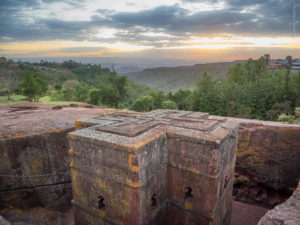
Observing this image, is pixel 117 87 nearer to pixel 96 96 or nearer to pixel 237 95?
pixel 96 96

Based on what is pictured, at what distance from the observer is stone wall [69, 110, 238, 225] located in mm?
4609

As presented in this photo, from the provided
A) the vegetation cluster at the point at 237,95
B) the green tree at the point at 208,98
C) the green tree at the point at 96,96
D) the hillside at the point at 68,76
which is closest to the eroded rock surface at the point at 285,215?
the vegetation cluster at the point at 237,95

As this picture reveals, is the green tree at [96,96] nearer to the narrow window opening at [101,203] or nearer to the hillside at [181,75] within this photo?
the narrow window opening at [101,203]

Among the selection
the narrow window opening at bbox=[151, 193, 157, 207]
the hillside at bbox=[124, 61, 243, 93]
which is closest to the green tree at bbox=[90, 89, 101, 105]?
the narrow window opening at bbox=[151, 193, 157, 207]

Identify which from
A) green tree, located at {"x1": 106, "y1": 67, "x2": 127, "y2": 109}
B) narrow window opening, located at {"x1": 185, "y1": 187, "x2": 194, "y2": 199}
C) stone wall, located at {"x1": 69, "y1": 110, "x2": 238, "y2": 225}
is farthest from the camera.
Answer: green tree, located at {"x1": 106, "y1": 67, "x2": 127, "y2": 109}

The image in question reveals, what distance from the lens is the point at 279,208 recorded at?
10.9ft

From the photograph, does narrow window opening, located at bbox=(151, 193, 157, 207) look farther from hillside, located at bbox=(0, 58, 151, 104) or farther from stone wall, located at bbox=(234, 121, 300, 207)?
hillside, located at bbox=(0, 58, 151, 104)

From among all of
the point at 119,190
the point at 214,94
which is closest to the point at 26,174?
the point at 119,190

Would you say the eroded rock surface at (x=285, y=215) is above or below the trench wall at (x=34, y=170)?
above

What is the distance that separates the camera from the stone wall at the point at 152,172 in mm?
4609

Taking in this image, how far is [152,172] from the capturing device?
4965 millimetres

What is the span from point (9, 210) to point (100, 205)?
13.0 ft

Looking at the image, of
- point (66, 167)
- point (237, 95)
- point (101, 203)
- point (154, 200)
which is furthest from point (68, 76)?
point (154, 200)

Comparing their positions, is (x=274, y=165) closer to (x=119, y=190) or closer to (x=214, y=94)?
(x=119, y=190)
